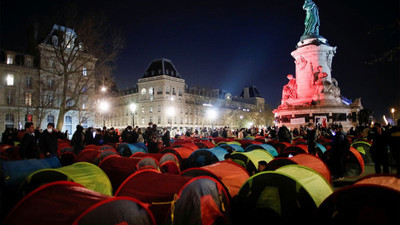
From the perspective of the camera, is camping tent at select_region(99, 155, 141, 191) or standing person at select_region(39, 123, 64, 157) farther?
standing person at select_region(39, 123, 64, 157)

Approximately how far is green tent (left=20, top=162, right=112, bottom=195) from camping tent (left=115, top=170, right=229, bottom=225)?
3.94 ft

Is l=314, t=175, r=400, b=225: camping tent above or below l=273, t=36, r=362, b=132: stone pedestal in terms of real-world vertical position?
below

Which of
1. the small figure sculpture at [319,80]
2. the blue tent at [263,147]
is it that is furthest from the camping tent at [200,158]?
the small figure sculpture at [319,80]

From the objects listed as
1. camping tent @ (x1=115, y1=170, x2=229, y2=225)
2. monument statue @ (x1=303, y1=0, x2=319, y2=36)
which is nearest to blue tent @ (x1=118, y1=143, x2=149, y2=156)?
camping tent @ (x1=115, y1=170, x2=229, y2=225)

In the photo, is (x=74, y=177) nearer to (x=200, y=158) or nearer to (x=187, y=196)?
(x=187, y=196)

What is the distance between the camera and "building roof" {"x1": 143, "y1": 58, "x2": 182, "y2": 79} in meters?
80.4

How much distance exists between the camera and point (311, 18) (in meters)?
35.9

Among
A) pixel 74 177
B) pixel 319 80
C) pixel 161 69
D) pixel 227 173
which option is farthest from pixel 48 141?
pixel 161 69

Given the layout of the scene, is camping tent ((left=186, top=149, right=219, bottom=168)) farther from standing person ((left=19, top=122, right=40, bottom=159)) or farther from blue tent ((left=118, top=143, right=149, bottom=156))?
standing person ((left=19, top=122, right=40, bottom=159))

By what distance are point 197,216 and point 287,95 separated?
3279cm

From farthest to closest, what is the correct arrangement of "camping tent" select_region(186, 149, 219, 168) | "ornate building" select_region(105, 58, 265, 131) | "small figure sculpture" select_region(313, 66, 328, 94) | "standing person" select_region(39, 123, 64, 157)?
"ornate building" select_region(105, 58, 265, 131) → "small figure sculpture" select_region(313, 66, 328, 94) → "camping tent" select_region(186, 149, 219, 168) → "standing person" select_region(39, 123, 64, 157)

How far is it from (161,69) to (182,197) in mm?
77907

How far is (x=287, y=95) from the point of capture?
35.0 metres

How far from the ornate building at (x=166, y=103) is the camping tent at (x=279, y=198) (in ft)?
212
